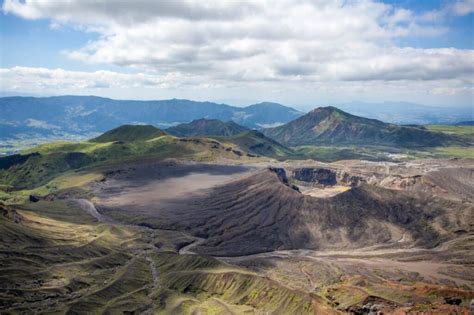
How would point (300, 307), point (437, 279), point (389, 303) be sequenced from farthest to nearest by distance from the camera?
1. point (437, 279)
2. point (300, 307)
3. point (389, 303)

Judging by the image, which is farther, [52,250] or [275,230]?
[275,230]

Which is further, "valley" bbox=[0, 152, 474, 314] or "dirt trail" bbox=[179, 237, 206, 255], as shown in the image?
"dirt trail" bbox=[179, 237, 206, 255]

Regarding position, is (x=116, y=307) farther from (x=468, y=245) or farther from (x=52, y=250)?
(x=468, y=245)

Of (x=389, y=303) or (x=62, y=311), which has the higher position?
(x=389, y=303)

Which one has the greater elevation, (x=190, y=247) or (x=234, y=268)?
(x=234, y=268)

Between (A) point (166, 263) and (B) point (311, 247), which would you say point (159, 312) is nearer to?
(A) point (166, 263)

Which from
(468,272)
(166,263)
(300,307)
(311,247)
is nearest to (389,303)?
(300,307)

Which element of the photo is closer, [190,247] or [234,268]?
[234,268]

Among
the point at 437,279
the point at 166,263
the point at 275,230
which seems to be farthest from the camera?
the point at 275,230

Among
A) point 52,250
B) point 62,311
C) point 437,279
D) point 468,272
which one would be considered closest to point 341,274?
point 437,279

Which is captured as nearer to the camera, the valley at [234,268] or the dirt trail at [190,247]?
the valley at [234,268]
